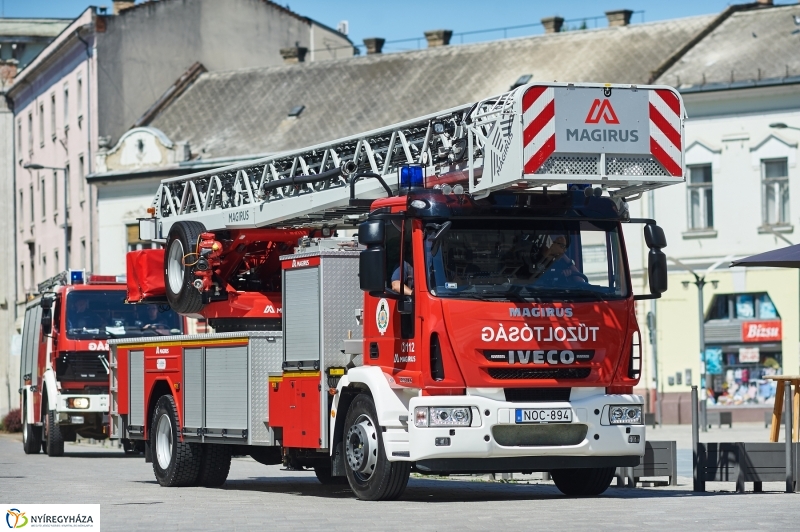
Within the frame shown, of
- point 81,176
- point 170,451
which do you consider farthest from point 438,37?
point 170,451

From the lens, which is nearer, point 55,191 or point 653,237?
point 653,237

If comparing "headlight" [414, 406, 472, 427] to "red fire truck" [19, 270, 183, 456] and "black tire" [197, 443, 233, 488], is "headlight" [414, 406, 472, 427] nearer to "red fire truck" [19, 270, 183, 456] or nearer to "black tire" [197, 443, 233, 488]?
"black tire" [197, 443, 233, 488]

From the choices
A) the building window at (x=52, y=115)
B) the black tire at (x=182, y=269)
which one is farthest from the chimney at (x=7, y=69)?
the black tire at (x=182, y=269)

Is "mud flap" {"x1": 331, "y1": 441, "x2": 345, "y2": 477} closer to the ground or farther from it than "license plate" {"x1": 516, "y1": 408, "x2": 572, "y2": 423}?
closer to the ground

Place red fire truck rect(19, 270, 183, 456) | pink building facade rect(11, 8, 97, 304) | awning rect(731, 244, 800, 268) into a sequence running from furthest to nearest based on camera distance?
pink building facade rect(11, 8, 97, 304) → red fire truck rect(19, 270, 183, 456) → awning rect(731, 244, 800, 268)

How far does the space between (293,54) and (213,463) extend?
148ft

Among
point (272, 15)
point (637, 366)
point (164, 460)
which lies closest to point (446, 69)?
point (272, 15)

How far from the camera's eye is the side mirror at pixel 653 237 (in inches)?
576

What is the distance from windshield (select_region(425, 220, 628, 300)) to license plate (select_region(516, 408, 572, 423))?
0.97 metres

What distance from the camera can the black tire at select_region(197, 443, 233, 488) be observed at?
60.3ft

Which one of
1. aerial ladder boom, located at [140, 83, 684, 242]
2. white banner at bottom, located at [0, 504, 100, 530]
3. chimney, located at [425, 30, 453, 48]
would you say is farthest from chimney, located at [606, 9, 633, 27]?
white banner at bottom, located at [0, 504, 100, 530]

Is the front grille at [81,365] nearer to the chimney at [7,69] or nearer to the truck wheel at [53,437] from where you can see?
the truck wheel at [53,437]

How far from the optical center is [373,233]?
1413cm

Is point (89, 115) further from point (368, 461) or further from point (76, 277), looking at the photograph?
point (368, 461)
